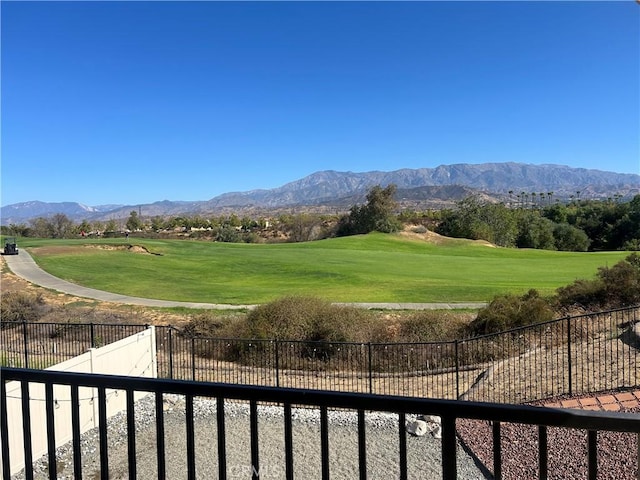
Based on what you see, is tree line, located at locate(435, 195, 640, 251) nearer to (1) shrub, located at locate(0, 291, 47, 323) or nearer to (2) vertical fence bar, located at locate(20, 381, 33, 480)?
(1) shrub, located at locate(0, 291, 47, 323)

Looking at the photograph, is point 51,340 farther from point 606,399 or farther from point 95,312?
point 606,399

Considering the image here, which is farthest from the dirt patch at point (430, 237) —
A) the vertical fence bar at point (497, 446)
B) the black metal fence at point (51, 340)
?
the vertical fence bar at point (497, 446)

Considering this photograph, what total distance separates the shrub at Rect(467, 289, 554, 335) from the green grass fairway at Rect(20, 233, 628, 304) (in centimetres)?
532

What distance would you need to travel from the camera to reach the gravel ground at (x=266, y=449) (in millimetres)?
7738

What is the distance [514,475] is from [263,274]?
26.3 meters

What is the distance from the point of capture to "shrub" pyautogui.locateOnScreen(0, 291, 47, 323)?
19.4m

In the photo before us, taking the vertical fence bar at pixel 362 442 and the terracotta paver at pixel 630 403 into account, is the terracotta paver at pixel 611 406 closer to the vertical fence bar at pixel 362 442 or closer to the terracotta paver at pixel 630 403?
the terracotta paver at pixel 630 403

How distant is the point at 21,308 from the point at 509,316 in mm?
18552

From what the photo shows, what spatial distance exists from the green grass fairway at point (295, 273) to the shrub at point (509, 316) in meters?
5.32

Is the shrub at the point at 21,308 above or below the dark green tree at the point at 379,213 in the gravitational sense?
below

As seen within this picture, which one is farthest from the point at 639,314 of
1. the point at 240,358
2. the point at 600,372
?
the point at 240,358

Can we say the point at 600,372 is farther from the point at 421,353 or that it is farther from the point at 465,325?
the point at 465,325

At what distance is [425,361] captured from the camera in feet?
45.4

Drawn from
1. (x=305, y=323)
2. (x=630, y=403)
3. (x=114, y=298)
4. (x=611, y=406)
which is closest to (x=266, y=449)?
(x=611, y=406)
